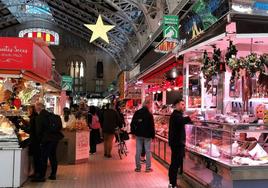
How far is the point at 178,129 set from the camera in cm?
695

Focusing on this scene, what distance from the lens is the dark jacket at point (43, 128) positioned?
7.69 meters

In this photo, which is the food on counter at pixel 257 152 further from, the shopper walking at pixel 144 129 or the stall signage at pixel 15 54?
the stall signage at pixel 15 54

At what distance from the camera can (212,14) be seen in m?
6.48

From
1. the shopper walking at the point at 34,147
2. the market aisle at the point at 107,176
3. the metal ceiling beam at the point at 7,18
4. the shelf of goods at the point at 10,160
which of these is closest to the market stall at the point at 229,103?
the market aisle at the point at 107,176

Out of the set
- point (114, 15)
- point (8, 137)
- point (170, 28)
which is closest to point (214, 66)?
point (170, 28)

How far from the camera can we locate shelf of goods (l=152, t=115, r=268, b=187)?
17.4 ft

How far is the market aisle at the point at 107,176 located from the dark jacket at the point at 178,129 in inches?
40.7

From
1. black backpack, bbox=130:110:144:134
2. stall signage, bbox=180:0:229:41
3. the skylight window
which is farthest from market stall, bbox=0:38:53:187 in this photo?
the skylight window

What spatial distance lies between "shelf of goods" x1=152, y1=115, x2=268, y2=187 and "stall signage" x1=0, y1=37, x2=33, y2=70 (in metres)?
3.27

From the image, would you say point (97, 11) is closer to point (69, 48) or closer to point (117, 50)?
point (117, 50)

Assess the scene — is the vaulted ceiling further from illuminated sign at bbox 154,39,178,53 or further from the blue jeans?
the blue jeans

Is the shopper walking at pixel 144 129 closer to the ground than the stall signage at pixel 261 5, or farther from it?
closer to the ground

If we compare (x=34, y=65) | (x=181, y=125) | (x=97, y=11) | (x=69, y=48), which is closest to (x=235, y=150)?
(x=181, y=125)

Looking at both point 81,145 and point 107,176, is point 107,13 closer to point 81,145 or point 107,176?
point 81,145
